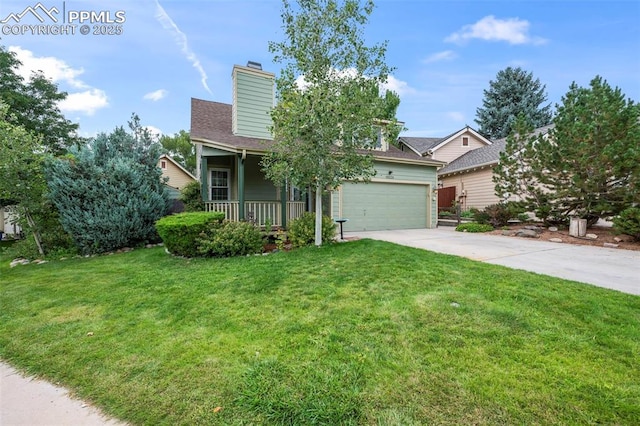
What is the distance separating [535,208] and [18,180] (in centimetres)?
1634

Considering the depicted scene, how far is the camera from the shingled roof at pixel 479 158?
1455cm

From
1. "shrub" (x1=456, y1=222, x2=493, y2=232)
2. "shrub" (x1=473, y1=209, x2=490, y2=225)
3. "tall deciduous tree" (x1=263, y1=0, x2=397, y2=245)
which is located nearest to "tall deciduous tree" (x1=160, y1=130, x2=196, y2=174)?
"tall deciduous tree" (x1=263, y1=0, x2=397, y2=245)

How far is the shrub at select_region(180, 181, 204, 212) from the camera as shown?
915 centimetres

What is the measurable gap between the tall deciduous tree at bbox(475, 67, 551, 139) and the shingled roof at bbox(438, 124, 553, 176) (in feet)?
37.3

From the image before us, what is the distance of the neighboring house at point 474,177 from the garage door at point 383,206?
14.3 feet

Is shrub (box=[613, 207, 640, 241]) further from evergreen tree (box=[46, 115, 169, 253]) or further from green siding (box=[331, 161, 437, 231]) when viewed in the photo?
evergreen tree (box=[46, 115, 169, 253])

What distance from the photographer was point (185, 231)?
269 inches

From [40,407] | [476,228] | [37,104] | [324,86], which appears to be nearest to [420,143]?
[476,228]

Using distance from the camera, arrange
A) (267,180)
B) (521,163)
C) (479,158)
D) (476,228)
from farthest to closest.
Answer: (479,158) → (267,180) → (476,228) → (521,163)

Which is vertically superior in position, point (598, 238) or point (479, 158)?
point (479, 158)

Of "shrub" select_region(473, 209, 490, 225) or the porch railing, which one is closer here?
the porch railing

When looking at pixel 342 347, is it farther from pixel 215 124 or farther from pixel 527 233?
pixel 215 124

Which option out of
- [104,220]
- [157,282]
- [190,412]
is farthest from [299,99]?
[104,220]

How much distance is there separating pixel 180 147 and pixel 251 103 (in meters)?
21.7
